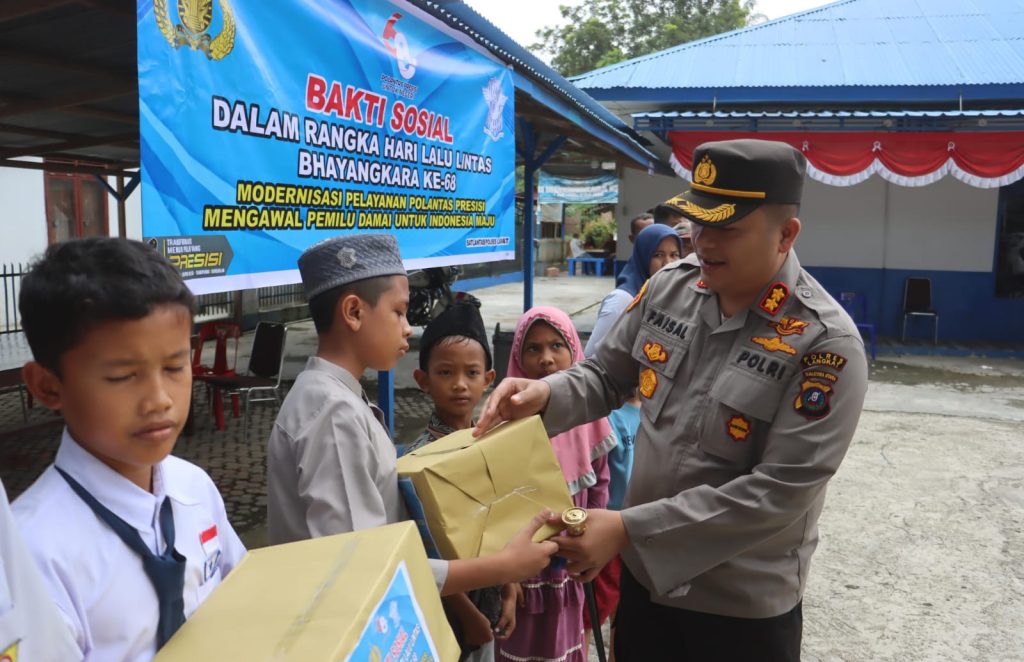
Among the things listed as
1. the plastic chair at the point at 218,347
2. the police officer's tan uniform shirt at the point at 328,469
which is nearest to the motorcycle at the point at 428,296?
the plastic chair at the point at 218,347

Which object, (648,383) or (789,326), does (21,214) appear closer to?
(648,383)

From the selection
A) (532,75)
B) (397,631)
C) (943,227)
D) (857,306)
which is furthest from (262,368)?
(943,227)

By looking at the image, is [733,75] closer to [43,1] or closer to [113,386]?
[43,1]

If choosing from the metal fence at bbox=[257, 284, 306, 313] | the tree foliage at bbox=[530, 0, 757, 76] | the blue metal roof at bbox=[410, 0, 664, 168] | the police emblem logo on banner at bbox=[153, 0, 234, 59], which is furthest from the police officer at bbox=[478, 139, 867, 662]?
the tree foliage at bbox=[530, 0, 757, 76]

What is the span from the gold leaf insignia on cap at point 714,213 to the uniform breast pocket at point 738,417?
0.35 metres

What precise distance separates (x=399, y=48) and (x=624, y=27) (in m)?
33.9

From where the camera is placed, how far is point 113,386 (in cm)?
104

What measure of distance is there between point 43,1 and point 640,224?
176 inches

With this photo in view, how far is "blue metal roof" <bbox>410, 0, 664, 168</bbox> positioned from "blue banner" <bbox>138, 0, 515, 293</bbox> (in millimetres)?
93

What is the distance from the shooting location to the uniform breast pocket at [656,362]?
1.90 metres

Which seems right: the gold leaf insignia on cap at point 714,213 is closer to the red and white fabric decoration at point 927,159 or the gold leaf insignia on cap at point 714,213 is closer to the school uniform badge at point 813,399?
the school uniform badge at point 813,399

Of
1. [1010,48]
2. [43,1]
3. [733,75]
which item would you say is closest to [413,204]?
[43,1]

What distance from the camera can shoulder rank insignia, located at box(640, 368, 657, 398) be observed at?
6.41 feet

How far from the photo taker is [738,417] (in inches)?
68.5
